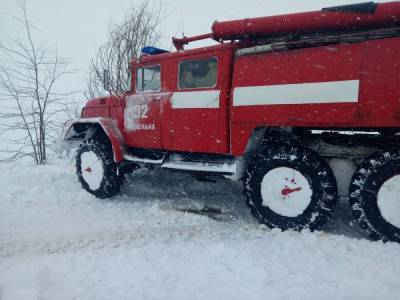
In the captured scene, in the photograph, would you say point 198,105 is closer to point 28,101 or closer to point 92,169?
point 92,169

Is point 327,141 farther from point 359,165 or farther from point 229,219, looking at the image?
point 229,219

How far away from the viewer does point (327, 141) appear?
422 centimetres

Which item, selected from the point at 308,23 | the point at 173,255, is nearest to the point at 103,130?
the point at 173,255

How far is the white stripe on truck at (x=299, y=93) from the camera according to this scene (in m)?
3.63

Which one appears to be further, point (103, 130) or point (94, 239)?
point (103, 130)

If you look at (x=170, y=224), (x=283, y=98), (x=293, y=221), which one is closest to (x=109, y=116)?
(x=170, y=224)

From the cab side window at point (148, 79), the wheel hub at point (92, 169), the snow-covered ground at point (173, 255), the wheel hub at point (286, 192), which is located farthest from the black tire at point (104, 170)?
the wheel hub at point (286, 192)

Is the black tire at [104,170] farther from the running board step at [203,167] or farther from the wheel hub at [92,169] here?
the running board step at [203,167]

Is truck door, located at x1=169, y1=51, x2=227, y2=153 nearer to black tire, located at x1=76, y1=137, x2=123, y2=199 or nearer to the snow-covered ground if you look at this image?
the snow-covered ground

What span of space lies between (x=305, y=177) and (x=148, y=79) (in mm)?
3279

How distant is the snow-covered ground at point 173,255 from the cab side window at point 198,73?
6.83ft

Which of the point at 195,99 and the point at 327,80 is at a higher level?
the point at 327,80

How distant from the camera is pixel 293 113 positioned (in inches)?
155

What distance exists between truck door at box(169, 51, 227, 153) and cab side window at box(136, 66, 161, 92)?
1.64ft
